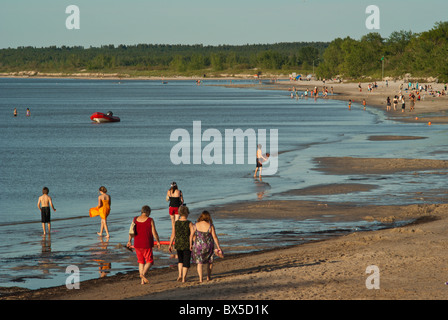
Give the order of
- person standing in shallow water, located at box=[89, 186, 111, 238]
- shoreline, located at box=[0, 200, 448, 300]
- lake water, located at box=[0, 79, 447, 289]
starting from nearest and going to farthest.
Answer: shoreline, located at box=[0, 200, 448, 300] → lake water, located at box=[0, 79, 447, 289] → person standing in shallow water, located at box=[89, 186, 111, 238]

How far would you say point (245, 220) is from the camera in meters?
22.5

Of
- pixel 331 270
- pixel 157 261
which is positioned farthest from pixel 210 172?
pixel 331 270

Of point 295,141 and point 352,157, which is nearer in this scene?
point 352,157

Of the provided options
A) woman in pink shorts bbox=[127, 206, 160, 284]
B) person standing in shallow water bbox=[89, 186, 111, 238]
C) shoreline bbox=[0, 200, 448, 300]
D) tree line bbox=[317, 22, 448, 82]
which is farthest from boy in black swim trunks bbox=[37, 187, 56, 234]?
tree line bbox=[317, 22, 448, 82]

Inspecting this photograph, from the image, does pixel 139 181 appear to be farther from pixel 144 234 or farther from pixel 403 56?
pixel 403 56

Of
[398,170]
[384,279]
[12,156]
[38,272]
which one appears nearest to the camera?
[384,279]

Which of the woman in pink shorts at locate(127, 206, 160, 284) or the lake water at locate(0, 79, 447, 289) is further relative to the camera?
the lake water at locate(0, 79, 447, 289)

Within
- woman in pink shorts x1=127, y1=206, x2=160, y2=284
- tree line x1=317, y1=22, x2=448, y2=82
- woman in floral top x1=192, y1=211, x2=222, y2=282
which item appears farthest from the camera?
tree line x1=317, y1=22, x2=448, y2=82

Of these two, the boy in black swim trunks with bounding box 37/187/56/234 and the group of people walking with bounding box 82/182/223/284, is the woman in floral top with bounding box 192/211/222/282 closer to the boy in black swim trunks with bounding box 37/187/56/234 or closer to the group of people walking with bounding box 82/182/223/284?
the group of people walking with bounding box 82/182/223/284

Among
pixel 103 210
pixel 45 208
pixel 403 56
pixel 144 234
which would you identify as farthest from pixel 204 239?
pixel 403 56

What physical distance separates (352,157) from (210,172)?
850 centimetres

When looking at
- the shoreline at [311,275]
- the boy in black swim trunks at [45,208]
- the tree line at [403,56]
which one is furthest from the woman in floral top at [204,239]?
the tree line at [403,56]

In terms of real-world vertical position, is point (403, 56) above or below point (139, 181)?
above
